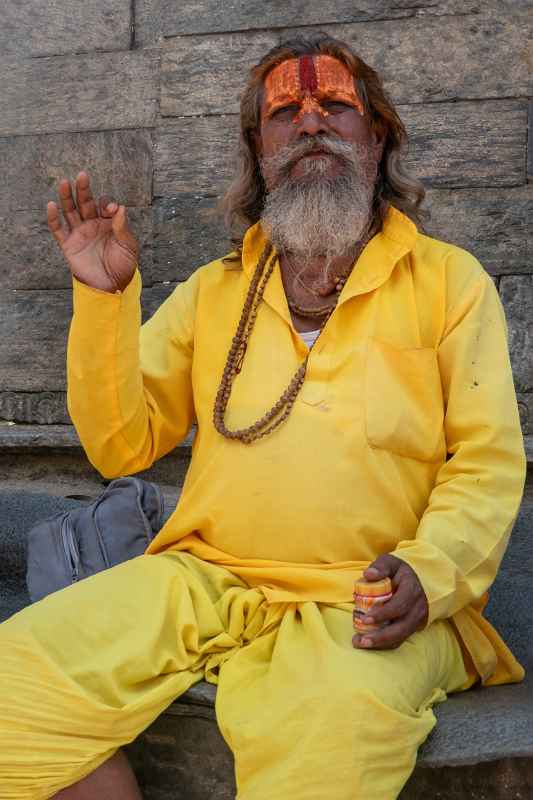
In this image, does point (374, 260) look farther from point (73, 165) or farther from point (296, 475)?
point (73, 165)

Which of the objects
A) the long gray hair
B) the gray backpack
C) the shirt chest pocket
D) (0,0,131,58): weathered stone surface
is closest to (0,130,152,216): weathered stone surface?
(0,0,131,58): weathered stone surface

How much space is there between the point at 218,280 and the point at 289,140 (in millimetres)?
454

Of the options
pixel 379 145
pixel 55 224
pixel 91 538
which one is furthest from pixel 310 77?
pixel 91 538

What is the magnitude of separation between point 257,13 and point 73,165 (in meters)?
1.06

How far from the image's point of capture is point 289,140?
3.22 meters

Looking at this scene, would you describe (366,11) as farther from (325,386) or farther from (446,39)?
(325,386)

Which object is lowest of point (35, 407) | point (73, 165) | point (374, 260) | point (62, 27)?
point (35, 407)

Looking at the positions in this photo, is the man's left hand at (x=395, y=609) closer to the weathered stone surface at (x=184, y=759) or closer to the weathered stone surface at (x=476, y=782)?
the weathered stone surface at (x=476, y=782)

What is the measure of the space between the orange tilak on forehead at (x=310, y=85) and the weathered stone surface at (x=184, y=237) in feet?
5.07

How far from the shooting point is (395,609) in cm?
247

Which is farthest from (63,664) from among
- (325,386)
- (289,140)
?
(289,140)

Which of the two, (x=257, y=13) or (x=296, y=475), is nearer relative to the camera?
(x=296, y=475)

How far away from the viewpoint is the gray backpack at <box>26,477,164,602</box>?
3.25 metres

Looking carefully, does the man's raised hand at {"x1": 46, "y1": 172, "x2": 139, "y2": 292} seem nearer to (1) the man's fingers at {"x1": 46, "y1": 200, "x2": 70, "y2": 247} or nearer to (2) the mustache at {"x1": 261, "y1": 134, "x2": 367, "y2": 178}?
(1) the man's fingers at {"x1": 46, "y1": 200, "x2": 70, "y2": 247}
